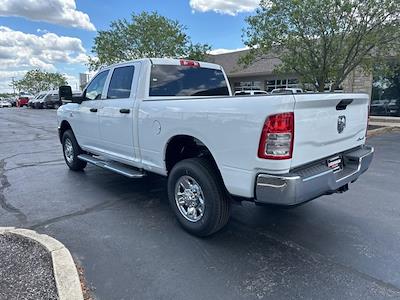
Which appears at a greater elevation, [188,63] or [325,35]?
[325,35]

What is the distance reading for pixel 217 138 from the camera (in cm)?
334

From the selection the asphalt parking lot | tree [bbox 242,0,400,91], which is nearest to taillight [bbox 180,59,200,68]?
the asphalt parking lot

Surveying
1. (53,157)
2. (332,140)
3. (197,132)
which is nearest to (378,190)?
(332,140)

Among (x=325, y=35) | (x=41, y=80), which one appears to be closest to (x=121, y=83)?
(x=325, y=35)

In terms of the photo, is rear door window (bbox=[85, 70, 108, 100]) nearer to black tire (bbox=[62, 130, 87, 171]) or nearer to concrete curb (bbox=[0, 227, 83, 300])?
black tire (bbox=[62, 130, 87, 171])

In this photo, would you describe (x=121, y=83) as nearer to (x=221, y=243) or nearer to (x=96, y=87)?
(x=96, y=87)

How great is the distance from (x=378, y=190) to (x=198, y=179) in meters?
3.63

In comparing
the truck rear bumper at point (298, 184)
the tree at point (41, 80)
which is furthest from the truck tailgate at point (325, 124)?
the tree at point (41, 80)

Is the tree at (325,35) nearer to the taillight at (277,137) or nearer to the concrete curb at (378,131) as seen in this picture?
the concrete curb at (378,131)

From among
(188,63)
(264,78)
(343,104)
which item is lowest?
(343,104)

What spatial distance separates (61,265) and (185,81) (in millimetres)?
3147

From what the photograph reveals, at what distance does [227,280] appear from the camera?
298 cm

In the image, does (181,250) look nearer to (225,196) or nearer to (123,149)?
(225,196)

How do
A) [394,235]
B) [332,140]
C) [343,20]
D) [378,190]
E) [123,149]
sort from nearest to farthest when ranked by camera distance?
[332,140], [394,235], [123,149], [378,190], [343,20]
